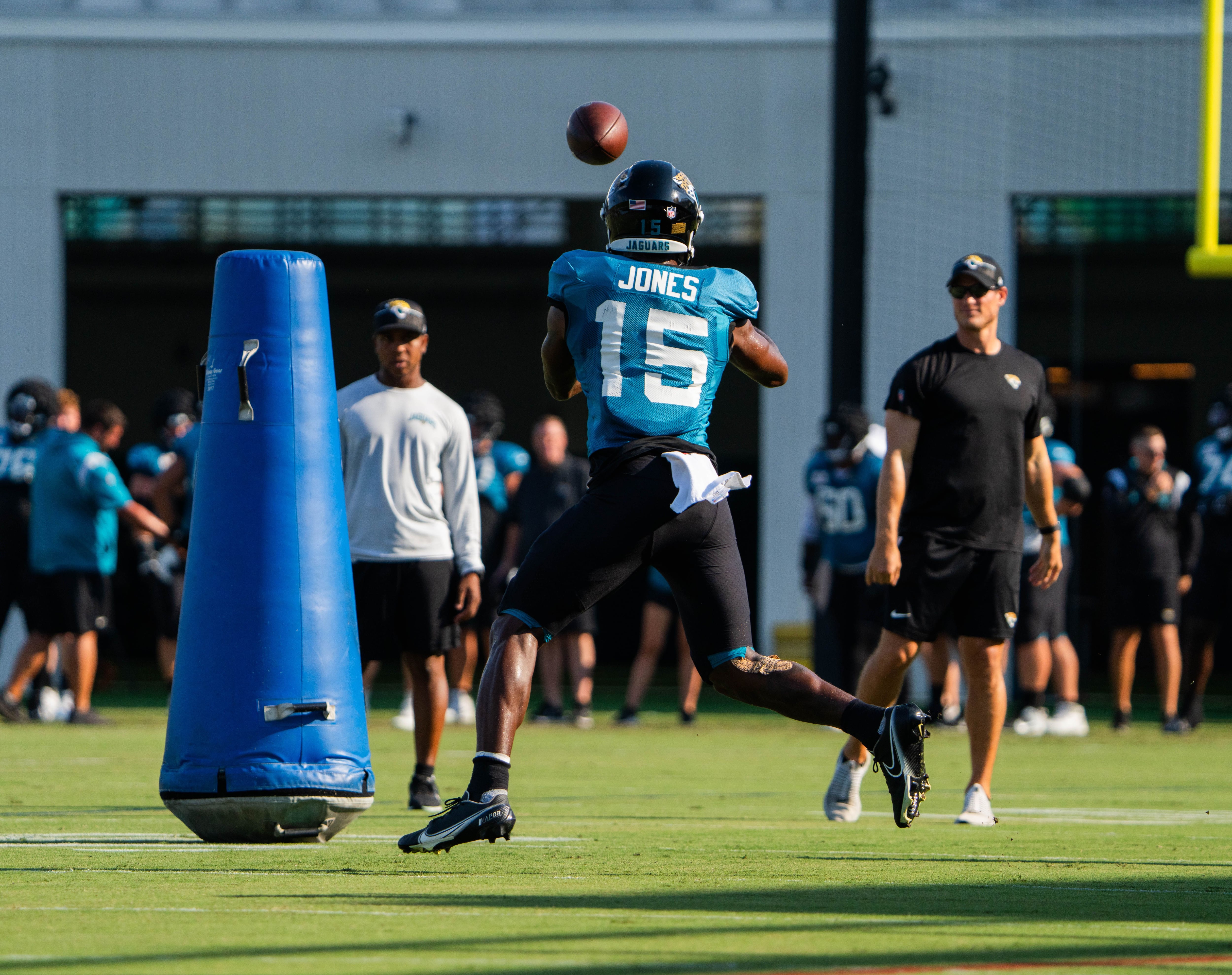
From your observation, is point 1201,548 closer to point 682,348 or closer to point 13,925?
point 682,348

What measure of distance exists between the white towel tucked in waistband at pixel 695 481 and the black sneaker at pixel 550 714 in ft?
29.1

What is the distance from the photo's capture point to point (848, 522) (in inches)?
493

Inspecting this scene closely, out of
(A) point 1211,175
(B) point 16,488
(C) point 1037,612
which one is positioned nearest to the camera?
(A) point 1211,175

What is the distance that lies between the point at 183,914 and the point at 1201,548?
10699 millimetres

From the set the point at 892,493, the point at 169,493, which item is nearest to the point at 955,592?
the point at 892,493

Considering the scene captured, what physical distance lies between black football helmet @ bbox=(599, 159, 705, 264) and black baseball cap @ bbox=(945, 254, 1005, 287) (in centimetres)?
181

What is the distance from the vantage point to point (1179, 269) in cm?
1972

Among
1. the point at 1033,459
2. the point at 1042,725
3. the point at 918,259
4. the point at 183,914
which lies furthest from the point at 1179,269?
the point at 183,914

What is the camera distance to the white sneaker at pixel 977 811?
23.0 ft

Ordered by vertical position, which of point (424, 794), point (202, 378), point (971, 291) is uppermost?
point (971, 291)

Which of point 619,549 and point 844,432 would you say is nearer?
point 619,549

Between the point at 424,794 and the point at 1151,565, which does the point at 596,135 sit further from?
the point at 1151,565

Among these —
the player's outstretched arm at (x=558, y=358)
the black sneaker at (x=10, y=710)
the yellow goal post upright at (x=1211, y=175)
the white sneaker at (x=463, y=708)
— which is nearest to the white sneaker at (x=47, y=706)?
the black sneaker at (x=10, y=710)

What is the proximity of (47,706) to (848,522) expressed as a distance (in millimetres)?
5962
